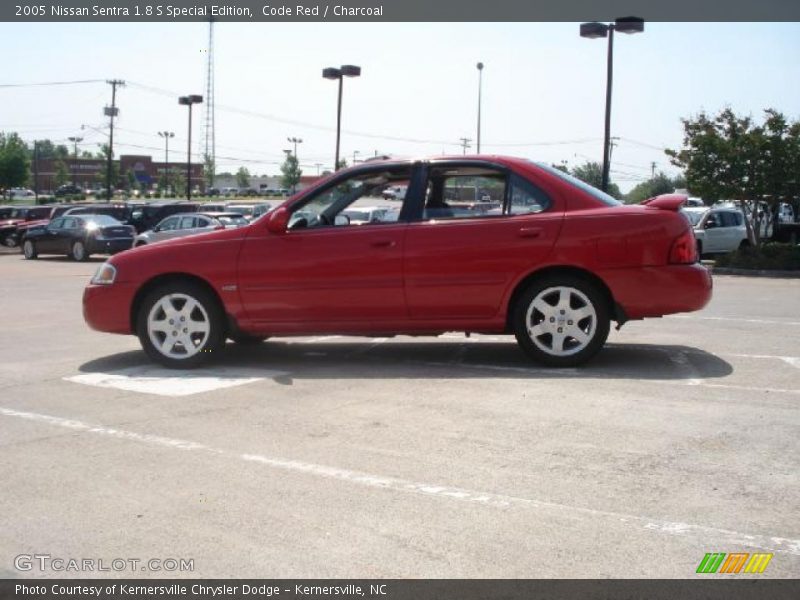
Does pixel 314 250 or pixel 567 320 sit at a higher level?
pixel 314 250

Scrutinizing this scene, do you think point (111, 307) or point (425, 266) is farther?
point (111, 307)

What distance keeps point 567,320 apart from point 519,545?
3687 millimetres

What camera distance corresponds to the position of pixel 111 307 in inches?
310

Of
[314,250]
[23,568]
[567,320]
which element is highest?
[314,250]

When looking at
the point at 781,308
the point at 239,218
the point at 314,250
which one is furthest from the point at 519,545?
the point at 239,218

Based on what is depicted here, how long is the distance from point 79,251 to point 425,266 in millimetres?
23919

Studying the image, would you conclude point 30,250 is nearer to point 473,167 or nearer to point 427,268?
point 473,167

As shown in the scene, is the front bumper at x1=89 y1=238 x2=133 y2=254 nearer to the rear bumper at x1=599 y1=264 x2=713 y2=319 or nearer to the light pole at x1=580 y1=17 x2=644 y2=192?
the light pole at x1=580 y1=17 x2=644 y2=192

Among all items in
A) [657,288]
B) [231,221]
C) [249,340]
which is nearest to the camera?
[657,288]

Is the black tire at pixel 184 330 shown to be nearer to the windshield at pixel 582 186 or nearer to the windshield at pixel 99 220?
the windshield at pixel 582 186

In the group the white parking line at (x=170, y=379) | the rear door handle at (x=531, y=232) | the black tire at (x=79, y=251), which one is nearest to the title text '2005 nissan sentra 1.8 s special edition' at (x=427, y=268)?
the rear door handle at (x=531, y=232)

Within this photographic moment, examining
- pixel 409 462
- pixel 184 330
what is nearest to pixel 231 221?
pixel 184 330

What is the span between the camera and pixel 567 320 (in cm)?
725
